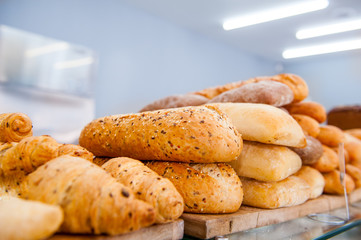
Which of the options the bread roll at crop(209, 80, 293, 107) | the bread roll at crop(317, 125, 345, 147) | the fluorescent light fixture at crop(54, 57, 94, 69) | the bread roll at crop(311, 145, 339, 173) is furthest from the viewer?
the fluorescent light fixture at crop(54, 57, 94, 69)

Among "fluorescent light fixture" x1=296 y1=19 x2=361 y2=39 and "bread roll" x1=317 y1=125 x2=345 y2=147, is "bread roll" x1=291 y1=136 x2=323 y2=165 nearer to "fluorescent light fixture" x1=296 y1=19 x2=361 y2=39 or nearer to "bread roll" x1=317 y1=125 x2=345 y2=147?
"bread roll" x1=317 y1=125 x2=345 y2=147

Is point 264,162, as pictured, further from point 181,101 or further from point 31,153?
point 31,153

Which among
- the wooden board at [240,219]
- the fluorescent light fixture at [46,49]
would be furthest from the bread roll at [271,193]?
the fluorescent light fixture at [46,49]

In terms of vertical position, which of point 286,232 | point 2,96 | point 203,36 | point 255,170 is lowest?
point 286,232

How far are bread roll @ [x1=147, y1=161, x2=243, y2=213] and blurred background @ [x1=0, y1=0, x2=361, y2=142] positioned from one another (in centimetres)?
213

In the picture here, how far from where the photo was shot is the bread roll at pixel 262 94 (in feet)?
4.99

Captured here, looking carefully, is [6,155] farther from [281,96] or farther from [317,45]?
[317,45]

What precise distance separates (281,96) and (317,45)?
6.68 m

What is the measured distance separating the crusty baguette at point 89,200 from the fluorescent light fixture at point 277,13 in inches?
210

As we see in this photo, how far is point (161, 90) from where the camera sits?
6.42m

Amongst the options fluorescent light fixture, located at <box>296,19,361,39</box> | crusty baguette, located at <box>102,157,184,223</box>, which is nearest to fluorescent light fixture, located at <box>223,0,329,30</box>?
fluorescent light fixture, located at <box>296,19,361,39</box>

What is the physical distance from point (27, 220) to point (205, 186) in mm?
595

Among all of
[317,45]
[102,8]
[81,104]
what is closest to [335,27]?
[317,45]

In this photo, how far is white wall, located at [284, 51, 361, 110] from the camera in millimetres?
8086
